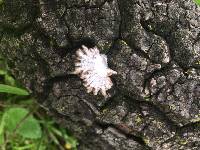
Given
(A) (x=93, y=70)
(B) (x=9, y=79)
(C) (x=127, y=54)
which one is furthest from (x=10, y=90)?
(C) (x=127, y=54)

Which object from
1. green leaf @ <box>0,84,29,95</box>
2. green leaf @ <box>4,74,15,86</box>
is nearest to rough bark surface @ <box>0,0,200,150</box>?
green leaf @ <box>0,84,29,95</box>

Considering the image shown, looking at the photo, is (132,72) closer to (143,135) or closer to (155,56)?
(155,56)

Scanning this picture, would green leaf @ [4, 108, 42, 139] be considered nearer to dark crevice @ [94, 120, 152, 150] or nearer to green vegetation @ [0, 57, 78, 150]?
green vegetation @ [0, 57, 78, 150]

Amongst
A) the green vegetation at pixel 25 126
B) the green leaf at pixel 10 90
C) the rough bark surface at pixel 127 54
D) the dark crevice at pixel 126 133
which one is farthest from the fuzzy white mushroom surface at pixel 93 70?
the green vegetation at pixel 25 126

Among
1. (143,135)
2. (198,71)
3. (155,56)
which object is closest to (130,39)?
(155,56)

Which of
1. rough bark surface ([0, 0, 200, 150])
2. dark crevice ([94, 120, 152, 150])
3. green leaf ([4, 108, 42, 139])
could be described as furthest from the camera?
green leaf ([4, 108, 42, 139])

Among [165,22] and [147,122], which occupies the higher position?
[165,22]

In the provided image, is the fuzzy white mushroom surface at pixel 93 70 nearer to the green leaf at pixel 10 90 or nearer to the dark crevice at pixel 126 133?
the dark crevice at pixel 126 133
